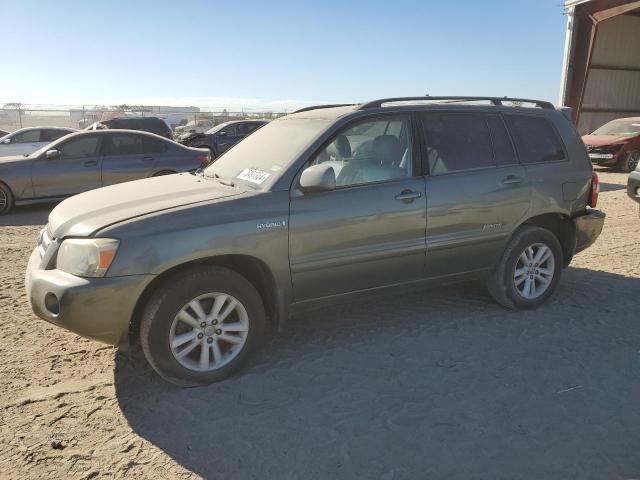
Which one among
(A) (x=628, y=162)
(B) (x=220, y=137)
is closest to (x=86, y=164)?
(B) (x=220, y=137)

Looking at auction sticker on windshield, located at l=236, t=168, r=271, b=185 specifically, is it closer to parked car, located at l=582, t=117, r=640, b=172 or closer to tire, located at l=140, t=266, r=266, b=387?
tire, located at l=140, t=266, r=266, b=387

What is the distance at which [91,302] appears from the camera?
3.08 meters

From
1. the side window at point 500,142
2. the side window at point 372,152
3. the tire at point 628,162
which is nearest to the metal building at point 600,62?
the tire at point 628,162

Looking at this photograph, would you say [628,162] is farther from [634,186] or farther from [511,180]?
[511,180]

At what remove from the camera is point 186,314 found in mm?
3363

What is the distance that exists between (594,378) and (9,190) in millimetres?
9052

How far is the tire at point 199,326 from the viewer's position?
10.7ft

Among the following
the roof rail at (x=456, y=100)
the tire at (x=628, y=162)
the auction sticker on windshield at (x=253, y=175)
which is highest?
the roof rail at (x=456, y=100)

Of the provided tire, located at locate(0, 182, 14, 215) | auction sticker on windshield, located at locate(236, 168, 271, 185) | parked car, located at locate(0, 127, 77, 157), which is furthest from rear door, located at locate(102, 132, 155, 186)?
auction sticker on windshield, located at locate(236, 168, 271, 185)

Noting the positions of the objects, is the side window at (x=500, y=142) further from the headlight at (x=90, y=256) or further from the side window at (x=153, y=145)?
the side window at (x=153, y=145)

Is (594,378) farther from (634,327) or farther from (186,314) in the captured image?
(186,314)

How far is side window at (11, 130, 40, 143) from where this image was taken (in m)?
14.9

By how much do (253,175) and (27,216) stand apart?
6.88 meters

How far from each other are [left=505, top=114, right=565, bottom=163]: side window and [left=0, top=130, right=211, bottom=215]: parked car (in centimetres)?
653
